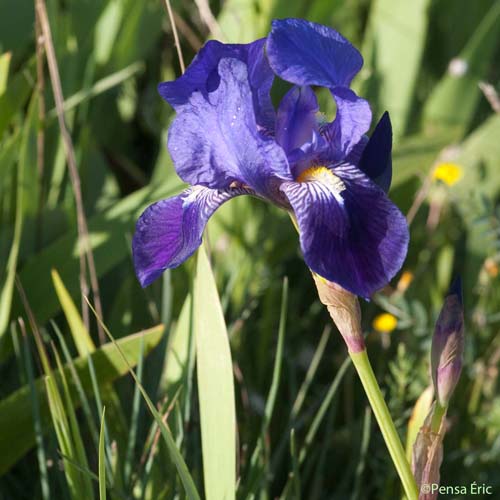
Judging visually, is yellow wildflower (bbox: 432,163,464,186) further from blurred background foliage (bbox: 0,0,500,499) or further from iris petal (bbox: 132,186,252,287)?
iris petal (bbox: 132,186,252,287)

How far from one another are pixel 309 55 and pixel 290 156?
0.28 feet

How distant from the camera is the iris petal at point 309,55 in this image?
63 cm

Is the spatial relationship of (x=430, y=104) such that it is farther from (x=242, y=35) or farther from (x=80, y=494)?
(x=80, y=494)

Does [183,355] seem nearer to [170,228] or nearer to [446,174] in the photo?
[170,228]

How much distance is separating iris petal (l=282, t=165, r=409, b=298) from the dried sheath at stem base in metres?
0.05

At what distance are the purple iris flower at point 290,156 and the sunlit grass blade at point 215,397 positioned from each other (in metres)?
0.09

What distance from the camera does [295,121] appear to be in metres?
0.69

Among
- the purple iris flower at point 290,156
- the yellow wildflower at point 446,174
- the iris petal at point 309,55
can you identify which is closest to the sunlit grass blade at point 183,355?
the purple iris flower at point 290,156

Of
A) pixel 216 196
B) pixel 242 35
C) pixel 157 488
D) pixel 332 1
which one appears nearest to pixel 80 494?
pixel 157 488

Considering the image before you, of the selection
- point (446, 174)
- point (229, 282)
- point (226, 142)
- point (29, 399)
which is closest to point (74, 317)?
point (29, 399)

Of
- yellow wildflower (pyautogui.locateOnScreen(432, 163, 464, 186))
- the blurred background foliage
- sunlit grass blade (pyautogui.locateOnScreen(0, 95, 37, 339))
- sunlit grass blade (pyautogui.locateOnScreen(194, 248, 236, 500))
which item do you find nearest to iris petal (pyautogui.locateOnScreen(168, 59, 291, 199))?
sunlit grass blade (pyautogui.locateOnScreen(194, 248, 236, 500))

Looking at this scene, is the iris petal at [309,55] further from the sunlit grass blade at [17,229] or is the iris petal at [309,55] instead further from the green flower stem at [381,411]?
the sunlit grass blade at [17,229]

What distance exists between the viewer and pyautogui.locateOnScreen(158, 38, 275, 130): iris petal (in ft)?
2.23

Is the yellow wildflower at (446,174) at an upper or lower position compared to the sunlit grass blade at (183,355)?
upper
